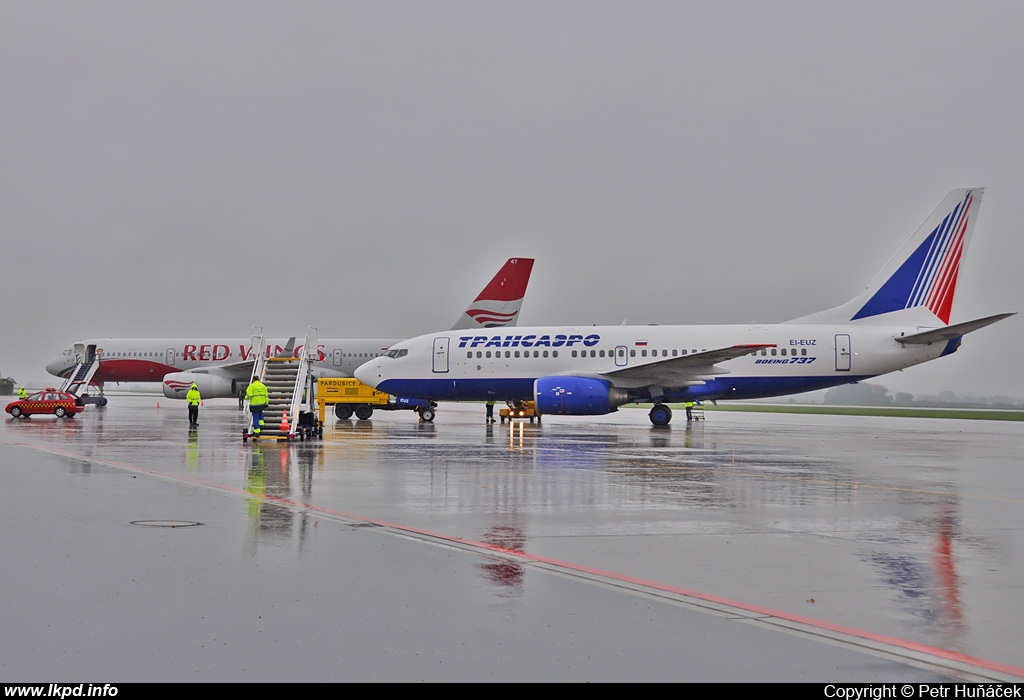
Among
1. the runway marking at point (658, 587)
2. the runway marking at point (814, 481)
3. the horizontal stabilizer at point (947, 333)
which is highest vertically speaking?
the horizontal stabilizer at point (947, 333)

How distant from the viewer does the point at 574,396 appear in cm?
3138

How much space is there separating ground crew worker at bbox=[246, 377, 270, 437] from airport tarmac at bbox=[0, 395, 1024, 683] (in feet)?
28.4

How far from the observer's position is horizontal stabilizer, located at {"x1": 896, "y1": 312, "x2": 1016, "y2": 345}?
30.8 meters

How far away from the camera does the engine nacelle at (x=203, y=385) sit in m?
48.0

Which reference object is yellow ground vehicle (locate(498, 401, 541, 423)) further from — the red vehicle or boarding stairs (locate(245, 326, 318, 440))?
the red vehicle

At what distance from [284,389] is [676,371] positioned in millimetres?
14093

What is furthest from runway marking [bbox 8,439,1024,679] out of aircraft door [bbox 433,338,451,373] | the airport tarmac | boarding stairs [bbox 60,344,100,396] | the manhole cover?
boarding stairs [bbox 60,344,100,396]

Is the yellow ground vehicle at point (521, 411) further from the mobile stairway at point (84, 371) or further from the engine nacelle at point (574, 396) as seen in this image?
Result: the mobile stairway at point (84, 371)

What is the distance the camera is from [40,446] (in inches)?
863

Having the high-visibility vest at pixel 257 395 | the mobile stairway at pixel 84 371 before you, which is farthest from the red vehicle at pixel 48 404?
the high-visibility vest at pixel 257 395

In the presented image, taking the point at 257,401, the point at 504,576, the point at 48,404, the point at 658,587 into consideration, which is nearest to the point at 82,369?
the point at 48,404

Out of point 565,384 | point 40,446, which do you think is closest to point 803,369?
point 565,384

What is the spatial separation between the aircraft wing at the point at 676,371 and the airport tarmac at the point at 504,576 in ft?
51.2
